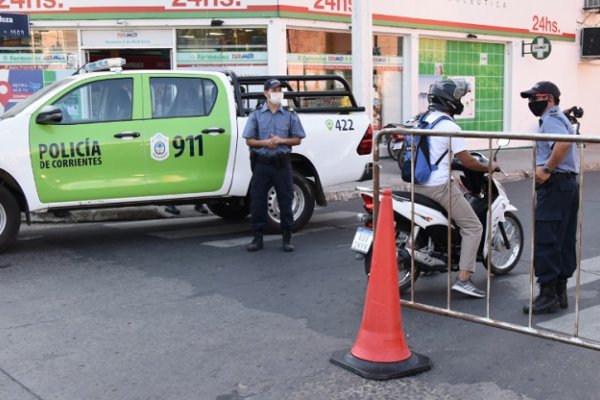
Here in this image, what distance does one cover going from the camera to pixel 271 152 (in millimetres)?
7895

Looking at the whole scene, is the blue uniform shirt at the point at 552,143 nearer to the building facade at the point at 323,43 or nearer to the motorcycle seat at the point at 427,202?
the motorcycle seat at the point at 427,202

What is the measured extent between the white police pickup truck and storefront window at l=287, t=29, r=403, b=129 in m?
6.33

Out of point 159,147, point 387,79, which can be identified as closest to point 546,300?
point 159,147

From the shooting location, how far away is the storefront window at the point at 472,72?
1797cm

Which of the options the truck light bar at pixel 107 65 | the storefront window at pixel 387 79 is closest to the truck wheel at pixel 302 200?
the truck light bar at pixel 107 65

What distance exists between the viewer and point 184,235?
909 centimetres

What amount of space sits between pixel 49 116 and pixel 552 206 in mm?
5263

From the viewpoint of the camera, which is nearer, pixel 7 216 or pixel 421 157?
pixel 421 157

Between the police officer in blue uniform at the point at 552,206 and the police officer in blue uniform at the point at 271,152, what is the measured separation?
2.98m

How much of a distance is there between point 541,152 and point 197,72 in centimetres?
475

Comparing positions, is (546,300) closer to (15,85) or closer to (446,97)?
(446,97)

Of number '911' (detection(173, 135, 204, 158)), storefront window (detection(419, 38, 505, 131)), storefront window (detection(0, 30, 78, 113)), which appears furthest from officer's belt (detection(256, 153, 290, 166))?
storefront window (detection(419, 38, 505, 131))

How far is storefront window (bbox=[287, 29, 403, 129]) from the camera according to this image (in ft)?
50.8

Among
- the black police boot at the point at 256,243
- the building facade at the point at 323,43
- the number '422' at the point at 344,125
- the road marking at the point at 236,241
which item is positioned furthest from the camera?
the building facade at the point at 323,43
